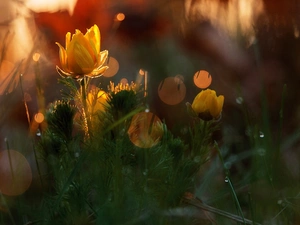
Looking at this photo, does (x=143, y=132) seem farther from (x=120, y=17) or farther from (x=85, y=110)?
(x=120, y=17)

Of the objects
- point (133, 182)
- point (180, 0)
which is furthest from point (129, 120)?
point (180, 0)

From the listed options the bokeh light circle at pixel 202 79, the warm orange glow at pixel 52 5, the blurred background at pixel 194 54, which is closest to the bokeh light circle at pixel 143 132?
the blurred background at pixel 194 54

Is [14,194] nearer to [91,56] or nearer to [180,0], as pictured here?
[91,56]

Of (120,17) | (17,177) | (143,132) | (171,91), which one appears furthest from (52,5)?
(143,132)

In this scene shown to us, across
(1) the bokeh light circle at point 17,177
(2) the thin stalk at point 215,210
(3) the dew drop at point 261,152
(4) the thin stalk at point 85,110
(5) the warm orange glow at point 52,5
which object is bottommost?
(2) the thin stalk at point 215,210

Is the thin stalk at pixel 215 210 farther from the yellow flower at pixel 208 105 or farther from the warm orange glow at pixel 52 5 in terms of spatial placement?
the warm orange glow at pixel 52 5
